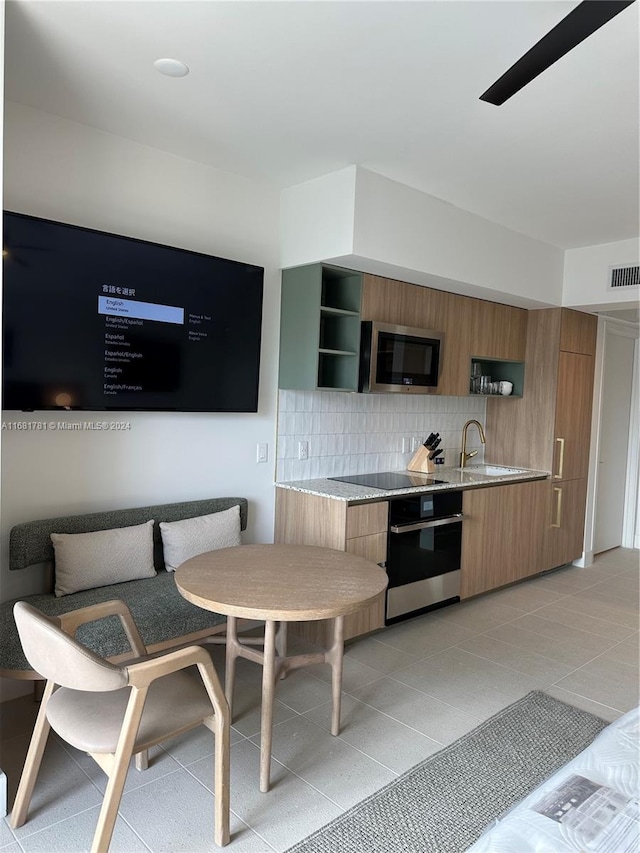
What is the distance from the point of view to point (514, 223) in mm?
4176

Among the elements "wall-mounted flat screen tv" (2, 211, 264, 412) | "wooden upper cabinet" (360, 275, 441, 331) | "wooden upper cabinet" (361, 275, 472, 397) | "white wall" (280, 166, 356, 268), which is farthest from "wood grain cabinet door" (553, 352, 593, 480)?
"wall-mounted flat screen tv" (2, 211, 264, 412)

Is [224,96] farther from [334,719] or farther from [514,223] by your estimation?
[334,719]

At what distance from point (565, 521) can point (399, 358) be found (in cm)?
246

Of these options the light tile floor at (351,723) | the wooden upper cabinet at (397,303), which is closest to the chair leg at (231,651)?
the light tile floor at (351,723)

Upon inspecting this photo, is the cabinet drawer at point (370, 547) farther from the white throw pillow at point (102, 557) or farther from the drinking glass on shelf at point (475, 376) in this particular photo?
the drinking glass on shelf at point (475, 376)

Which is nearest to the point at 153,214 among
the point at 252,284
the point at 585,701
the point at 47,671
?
the point at 252,284

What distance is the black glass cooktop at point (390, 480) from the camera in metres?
3.87

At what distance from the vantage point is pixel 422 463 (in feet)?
14.9

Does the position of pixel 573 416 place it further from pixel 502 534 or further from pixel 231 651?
pixel 231 651

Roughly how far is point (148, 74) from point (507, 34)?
4.41 ft

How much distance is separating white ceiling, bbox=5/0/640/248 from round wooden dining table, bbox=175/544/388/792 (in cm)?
195

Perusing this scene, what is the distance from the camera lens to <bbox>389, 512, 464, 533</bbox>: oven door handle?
12.0ft

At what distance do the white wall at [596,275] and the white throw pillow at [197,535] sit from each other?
326 cm

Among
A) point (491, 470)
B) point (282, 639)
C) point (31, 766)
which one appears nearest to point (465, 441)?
point (491, 470)
